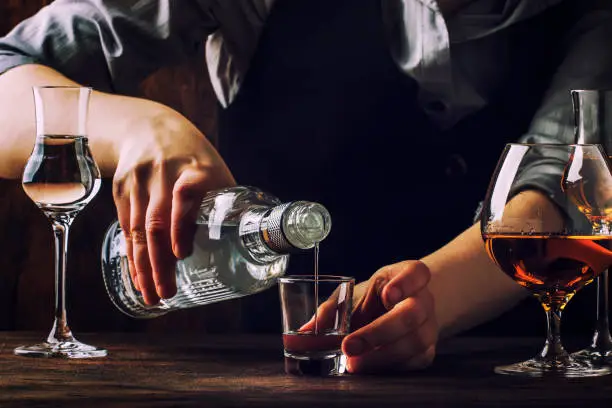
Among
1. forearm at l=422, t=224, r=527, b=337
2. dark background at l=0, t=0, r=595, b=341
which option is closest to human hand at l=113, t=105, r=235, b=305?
forearm at l=422, t=224, r=527, b=337

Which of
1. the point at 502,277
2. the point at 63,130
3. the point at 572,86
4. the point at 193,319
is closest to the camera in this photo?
the point at 63,130

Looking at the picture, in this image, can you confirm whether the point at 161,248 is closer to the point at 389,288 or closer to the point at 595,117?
the point at 389,288

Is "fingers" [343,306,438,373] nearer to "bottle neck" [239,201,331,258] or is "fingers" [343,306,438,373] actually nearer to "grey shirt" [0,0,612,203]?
"bottle neck" [239,201,331,258]

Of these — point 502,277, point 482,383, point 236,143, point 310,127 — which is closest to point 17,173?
point 236,143

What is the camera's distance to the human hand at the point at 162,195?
3.30 ft

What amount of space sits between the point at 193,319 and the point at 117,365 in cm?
111

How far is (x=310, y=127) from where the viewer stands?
1.64 m

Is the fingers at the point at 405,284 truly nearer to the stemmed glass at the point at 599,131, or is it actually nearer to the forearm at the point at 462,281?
the stemmed glass at the point at 599,131

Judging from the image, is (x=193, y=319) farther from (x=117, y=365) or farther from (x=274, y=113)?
(x=117, y=365)

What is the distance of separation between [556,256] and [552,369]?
0.10 m

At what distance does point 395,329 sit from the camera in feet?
2.80

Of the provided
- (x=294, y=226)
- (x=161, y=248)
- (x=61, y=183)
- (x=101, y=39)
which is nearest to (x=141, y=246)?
(x=161, y=248)

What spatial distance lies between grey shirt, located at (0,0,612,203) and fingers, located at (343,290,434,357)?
57cm

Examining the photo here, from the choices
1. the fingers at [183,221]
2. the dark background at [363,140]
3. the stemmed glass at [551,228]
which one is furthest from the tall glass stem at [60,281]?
the dark background at [363,140]
